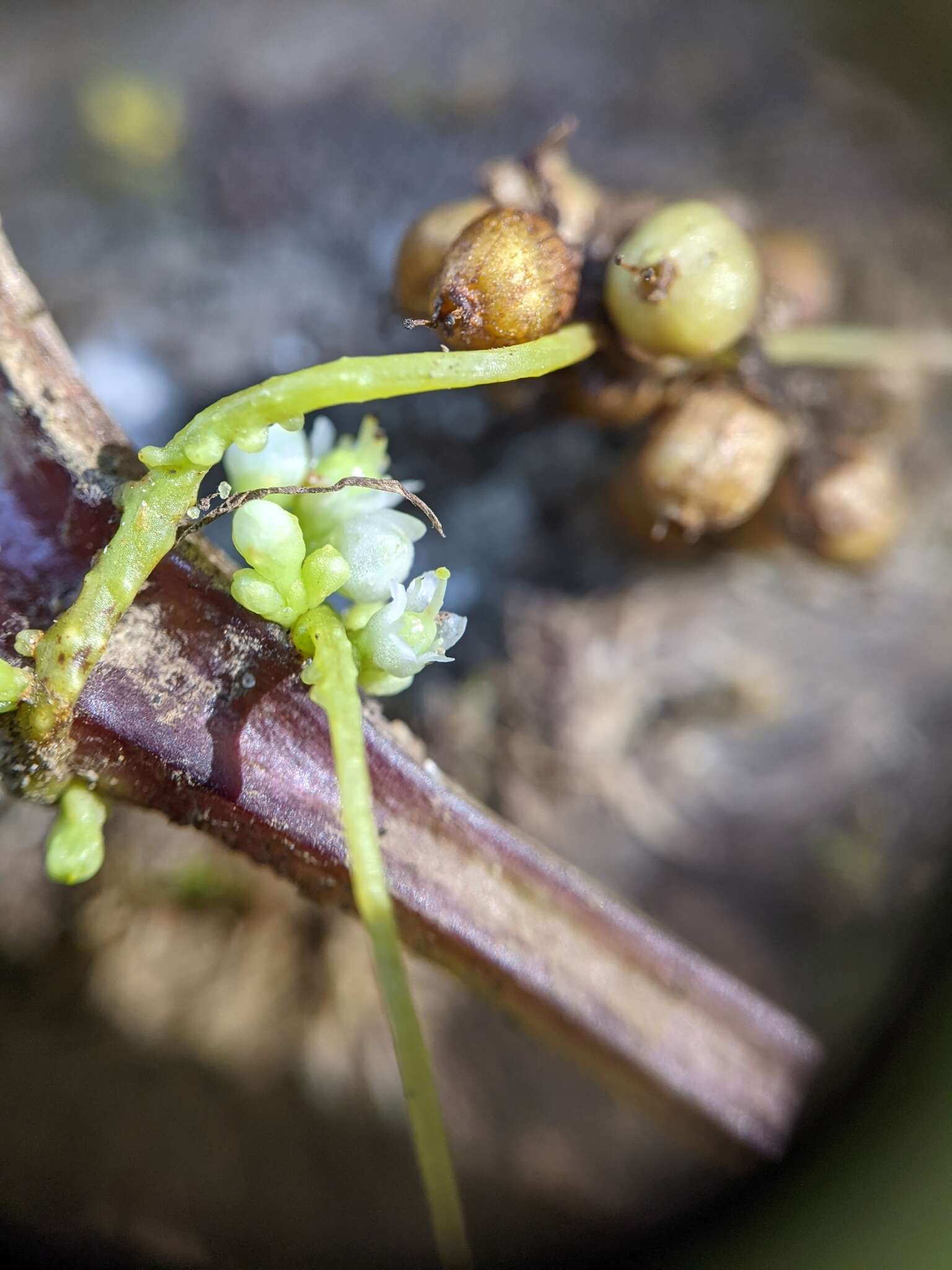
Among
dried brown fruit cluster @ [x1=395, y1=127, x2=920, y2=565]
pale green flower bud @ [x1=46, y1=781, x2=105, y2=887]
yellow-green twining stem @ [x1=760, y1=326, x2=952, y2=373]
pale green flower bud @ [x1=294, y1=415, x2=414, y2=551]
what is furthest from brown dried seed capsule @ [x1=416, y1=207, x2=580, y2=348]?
pale green flower bud @ [x1=46, y1=781, x2=105, y2=887]

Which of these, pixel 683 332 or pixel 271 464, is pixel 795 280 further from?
pixel 271 464

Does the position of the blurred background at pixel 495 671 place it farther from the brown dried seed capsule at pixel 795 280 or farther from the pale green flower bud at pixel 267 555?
the pale green flower bud at pixel 267 555

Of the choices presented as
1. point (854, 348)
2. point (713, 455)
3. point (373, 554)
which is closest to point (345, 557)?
point (373, 554)

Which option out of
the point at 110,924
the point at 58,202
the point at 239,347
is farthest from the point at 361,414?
the point at 110,924

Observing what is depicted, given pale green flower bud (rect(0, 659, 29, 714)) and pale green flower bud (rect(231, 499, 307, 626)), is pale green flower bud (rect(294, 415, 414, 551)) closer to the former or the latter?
pale green flower bud (rect(231, 499, 307, 626))

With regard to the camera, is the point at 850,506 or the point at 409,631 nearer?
the point at 409,631

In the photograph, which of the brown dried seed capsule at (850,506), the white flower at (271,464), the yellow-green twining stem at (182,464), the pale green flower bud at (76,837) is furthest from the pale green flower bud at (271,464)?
the brown dried seed capsule at (850,506)
